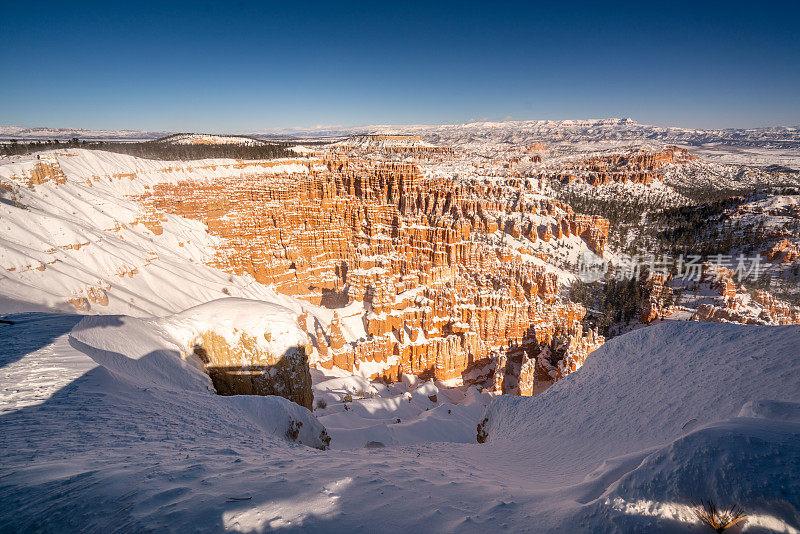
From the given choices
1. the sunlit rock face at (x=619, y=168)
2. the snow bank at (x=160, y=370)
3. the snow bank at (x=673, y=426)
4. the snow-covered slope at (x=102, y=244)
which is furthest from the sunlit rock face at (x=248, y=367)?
the sunlit rock face at (x=619, y=168)

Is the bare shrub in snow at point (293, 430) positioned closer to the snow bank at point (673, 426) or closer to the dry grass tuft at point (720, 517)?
the snow bank at point (673, 426)

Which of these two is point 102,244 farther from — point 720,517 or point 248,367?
point 720,517

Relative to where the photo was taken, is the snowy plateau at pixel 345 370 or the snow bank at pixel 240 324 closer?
the snowy plateau at pixel 345 370

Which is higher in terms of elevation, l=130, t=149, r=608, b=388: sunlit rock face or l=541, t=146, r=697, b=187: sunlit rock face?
l=541, t=146, r=697, b=187: sunlit rock face

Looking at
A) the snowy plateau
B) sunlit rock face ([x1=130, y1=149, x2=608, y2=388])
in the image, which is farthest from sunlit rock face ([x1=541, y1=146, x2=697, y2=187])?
sunlit rock face ([x1=130, y1=149, x2=608, y2=388])

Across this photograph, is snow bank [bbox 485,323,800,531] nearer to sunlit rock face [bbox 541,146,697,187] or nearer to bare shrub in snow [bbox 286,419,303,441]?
bare shrub in snow [bbox 286,419,303,441]
